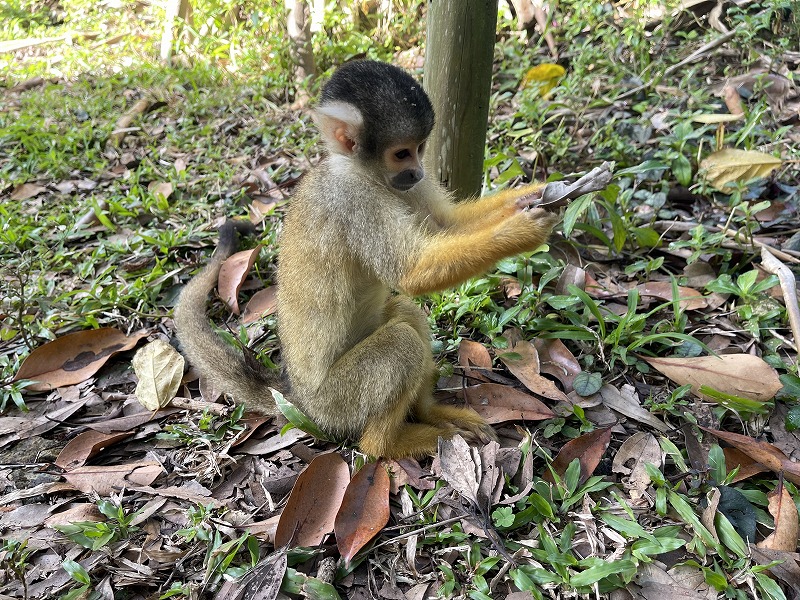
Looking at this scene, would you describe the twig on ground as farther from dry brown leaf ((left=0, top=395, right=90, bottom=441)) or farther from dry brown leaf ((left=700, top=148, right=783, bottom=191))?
dry brown leaf ((left=0, top=395, right=90, bottom=441))

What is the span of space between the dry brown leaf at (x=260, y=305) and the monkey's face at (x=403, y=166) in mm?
1343

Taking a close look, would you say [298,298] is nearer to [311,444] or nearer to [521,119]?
[311,444]

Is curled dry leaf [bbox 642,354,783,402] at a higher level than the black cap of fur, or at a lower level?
lower

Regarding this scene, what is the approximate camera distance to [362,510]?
2.50 meters

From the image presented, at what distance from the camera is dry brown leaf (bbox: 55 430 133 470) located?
293 cm

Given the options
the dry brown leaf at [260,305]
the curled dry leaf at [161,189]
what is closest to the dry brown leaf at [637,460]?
the dry brown leaf at [260,305]

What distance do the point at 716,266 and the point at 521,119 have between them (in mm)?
2104

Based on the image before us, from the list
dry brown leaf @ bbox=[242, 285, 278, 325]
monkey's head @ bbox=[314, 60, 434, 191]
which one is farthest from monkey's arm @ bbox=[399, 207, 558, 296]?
dry brown leaf @ bbox=[242, 285, 278, 325]

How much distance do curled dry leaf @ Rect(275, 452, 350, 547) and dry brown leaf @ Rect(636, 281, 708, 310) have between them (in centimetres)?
195

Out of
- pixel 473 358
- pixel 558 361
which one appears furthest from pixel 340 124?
pixel 558 361

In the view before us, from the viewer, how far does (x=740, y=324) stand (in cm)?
319

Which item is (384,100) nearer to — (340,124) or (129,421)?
(340,124)

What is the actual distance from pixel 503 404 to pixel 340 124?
1557 millimetres

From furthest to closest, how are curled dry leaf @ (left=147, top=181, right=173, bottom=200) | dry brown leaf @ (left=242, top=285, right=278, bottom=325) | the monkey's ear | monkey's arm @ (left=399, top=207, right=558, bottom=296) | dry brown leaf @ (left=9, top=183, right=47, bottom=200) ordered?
dry brown leaf @ (left=9, top=183, right=47, bottom=200) < curled dry leaf @ (left=147, top=181, right=173, bottom=200) < dry brown leaf @ (left=242, top=285, right=278, bottom=325) < the monkey's ear < monkey's arm @ (left=399, top=207, right=558, bottom=296)
